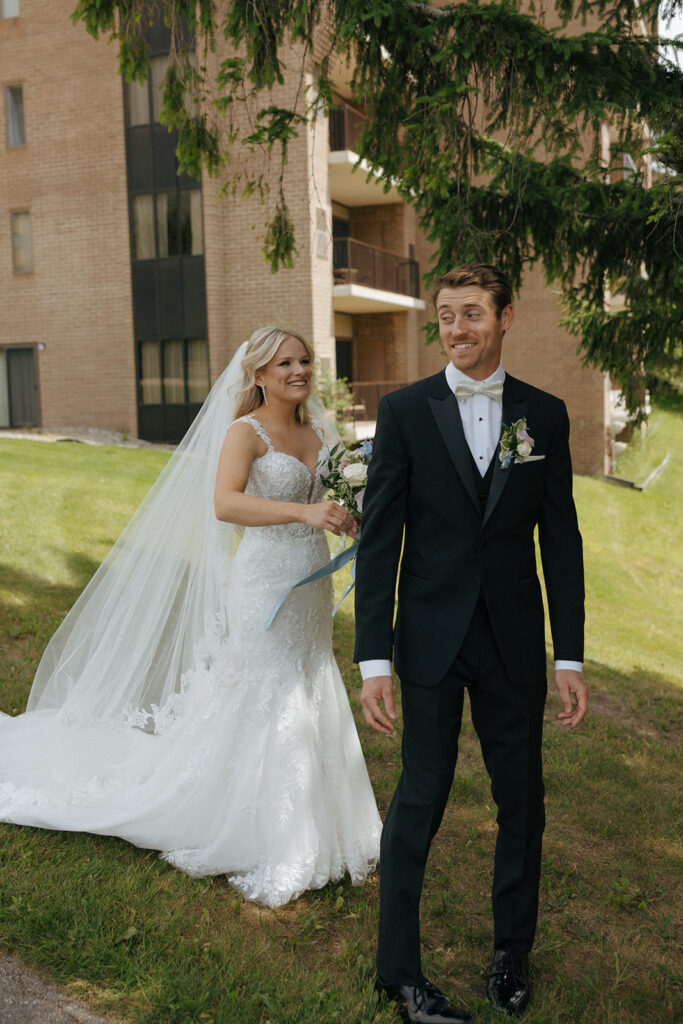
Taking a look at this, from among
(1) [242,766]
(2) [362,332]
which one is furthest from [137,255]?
(1) [242,766]

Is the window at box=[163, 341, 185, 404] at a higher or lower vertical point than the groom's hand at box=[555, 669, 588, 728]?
higher

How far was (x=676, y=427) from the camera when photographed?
3269 cm

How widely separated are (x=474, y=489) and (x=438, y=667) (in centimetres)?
59

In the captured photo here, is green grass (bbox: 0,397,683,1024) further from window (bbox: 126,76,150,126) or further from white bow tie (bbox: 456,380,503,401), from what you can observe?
window (bbox: 126,76,150,126)

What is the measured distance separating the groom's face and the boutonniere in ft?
0.89

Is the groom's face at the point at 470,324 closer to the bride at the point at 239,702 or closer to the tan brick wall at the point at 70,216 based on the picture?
the bride at the point at 239,702

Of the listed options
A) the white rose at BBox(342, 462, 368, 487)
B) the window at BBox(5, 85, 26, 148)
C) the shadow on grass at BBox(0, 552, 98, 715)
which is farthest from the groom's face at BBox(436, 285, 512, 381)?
the window at BBox(5, 85, 26, 148)

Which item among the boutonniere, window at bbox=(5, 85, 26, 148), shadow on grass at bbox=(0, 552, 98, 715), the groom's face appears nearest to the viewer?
the boutonniere

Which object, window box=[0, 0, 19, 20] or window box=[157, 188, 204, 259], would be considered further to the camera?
window box=[0, 0, 19, 20]

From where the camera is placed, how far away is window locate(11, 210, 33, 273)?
76.1 feet

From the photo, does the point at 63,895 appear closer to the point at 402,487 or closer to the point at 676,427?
the point at 402,487

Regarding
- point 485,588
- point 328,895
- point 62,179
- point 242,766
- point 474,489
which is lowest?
point 328,895

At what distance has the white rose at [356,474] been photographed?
3.71m

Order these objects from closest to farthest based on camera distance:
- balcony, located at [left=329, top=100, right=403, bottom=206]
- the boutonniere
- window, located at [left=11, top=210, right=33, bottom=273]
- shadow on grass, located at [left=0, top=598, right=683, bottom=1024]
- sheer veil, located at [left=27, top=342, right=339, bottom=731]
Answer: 1. the boutonniere
2. shadow on grass, located at [left=0, top=598, right=683, bottom=1024]
3. sheer veil, located at [left=27, top=342, right=339, bottom=731]
4. balcony, located at [left=329, top=100, right=403, bottom=206]
5. window, located at [left=11, top=210, right=33, bottom=273]
